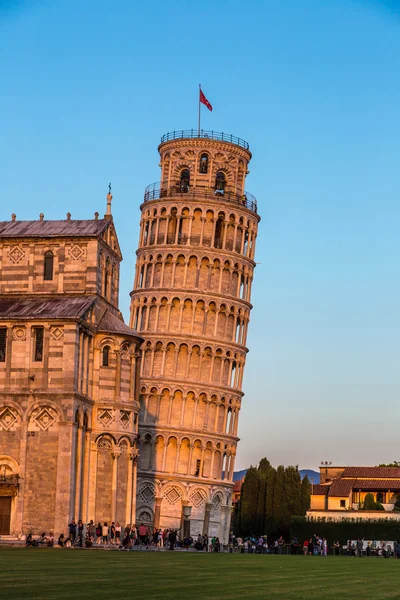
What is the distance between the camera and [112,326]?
6894cm

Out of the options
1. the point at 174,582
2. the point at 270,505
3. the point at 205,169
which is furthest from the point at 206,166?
the point at 174,582

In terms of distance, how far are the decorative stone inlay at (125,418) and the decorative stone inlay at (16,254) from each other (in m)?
11.4

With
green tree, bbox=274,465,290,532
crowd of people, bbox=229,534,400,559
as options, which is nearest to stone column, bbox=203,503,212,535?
green tree, bbox=274,465,290,532

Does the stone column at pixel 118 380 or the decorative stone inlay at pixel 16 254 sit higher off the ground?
the decorative stone inlay at pixel 16 254

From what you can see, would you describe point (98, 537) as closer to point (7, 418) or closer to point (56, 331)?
point (7, 418)

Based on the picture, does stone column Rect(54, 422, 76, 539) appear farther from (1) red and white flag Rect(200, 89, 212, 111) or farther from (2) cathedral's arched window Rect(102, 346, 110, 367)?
(1) red and white flag Rect(200, 89, 212, 111)

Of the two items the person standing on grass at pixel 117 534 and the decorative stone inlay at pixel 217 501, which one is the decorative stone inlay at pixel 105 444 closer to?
the person standing on grass at pixel 117 534

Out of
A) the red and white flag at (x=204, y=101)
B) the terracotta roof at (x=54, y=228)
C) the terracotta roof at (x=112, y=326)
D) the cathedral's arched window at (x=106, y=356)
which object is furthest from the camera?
the red and white flag at (x=204, y=101)

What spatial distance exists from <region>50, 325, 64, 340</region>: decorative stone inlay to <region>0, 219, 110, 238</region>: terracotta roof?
7762 millimetres

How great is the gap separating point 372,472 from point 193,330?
37691mm

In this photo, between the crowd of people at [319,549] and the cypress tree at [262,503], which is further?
the cypress tree at [262,503]

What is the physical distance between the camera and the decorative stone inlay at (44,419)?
62.8 m

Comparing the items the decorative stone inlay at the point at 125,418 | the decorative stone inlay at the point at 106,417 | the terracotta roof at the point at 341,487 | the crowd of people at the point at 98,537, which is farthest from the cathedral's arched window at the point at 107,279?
the terracotta roof at the point at 341,487

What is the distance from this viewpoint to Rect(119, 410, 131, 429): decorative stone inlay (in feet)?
223
